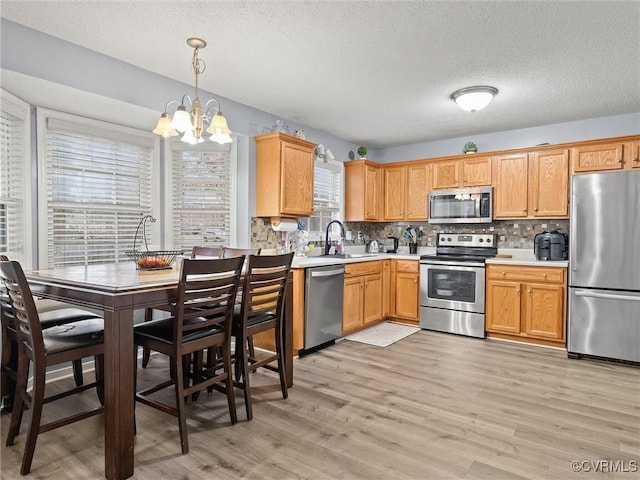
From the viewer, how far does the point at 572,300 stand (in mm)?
3682

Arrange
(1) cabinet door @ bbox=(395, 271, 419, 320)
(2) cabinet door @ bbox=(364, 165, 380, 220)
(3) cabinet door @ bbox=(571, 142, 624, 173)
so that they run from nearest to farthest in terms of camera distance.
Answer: (3) cabinet door @ bbox=(571, 142, 624, 173), (1) cabinet door @ bbox=(395, 271, 419, 320), (2) cabinet door @ bbox=(364, 165, 380, 220)

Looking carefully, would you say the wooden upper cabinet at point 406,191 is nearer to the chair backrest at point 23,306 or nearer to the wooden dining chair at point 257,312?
the wooden dining chair at point 257,312

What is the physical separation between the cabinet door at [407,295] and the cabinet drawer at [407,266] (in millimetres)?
40

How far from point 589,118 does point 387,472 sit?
4407 mm

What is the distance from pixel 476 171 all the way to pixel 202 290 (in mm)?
3871

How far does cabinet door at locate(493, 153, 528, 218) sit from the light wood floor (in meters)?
1.87

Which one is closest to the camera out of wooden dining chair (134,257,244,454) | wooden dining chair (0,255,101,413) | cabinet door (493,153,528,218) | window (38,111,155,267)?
wooden dining chair (134,257,244,454)

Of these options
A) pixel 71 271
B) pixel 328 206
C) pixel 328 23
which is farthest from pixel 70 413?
pixel 328 206

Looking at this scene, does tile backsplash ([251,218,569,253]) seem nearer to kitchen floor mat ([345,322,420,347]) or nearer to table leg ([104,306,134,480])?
kitchen floor mat ([345,322,420,347])

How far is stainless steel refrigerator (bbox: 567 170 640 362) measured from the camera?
3414 millimetres

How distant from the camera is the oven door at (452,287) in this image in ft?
14.3

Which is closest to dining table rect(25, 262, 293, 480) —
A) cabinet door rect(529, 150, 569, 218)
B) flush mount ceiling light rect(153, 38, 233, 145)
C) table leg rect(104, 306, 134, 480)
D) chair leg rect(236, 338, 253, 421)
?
table leg rect(104, 306, 134, 480)

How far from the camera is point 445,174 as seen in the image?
5.04 m

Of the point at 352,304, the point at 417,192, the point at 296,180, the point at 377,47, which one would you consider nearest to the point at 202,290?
the point at 377,47
